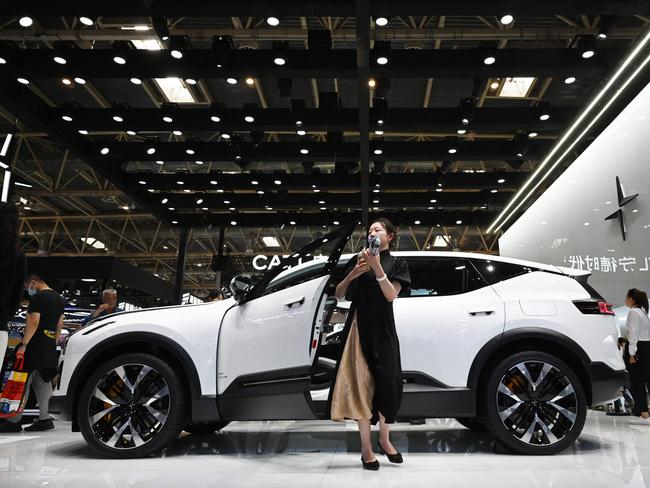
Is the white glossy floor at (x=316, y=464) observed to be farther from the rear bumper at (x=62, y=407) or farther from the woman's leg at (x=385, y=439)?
the rear bumper at (x=62, y=407)

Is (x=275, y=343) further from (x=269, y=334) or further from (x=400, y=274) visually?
(x=400, y=274)

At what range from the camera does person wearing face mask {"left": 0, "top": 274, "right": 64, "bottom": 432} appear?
14.8 feet

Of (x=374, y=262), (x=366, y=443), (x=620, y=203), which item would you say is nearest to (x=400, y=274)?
(x=374, y=262)

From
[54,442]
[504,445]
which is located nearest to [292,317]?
[504,445]

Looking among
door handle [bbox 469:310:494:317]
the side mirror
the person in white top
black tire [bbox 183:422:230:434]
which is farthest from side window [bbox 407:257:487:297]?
the person in white top

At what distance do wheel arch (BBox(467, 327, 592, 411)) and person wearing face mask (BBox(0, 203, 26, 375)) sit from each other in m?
2.79

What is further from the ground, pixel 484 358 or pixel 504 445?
pixel 484 358

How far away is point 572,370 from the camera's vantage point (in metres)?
3.38

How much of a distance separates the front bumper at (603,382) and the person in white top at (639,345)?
251 cm

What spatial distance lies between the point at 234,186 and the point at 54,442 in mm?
7729

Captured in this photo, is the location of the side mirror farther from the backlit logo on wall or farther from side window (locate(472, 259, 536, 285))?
the backlit logo on wall

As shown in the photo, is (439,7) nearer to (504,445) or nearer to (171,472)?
(504,445)

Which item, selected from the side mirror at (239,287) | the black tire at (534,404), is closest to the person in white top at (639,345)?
the black tire at (534,404)

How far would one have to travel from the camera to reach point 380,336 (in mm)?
2922
